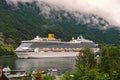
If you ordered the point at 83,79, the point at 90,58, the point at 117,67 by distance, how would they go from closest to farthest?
the point at 83,79
the point at 117,67
the point at 90,58

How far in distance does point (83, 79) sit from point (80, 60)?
27748 millimetres

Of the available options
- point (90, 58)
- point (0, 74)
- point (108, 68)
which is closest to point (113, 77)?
point (108, 68)

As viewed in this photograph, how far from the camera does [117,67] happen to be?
62344mm

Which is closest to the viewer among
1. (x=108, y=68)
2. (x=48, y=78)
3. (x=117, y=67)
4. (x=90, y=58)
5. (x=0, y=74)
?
(x=0, y=74)

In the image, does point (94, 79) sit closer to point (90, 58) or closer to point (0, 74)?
point (0, 74)

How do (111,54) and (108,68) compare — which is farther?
(111,54)

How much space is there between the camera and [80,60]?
7856 centimetres

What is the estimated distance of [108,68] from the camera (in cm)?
6838

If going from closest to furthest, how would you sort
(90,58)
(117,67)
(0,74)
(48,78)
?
(0,74)
(48,78)
(117,67)
(90,58)

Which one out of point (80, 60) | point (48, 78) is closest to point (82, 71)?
point (48, 78)

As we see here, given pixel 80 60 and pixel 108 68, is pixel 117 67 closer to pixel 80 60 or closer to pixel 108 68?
pixel 108 68

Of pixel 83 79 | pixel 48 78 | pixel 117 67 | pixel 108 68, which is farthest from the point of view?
pixel 108 68

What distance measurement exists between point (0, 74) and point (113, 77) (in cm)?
2699

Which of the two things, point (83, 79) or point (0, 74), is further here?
point (83, 79)
